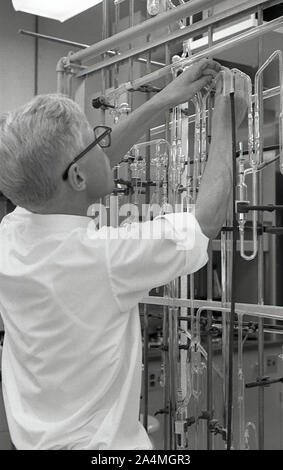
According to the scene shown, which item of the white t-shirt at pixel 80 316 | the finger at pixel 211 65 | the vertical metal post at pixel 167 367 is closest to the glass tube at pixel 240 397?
the vertical metal post at pixel 167 367

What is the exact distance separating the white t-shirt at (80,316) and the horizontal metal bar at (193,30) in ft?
2.34

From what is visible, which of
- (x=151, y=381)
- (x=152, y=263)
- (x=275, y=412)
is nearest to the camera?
(x=152, y=263)

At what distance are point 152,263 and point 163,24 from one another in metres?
0.89

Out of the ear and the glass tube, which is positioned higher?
the ear

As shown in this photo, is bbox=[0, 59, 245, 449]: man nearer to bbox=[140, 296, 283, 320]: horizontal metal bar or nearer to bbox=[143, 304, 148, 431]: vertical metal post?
bbox=[140, 296, 283, 320]: horizontal metal bar

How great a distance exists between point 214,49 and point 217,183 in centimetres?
59

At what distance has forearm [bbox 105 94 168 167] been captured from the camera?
1.47 metres

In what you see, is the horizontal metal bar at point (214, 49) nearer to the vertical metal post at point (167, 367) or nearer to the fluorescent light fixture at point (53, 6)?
the vertical metal post at point (167, 367)

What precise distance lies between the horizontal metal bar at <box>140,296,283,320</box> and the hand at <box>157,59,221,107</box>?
0.59 metres

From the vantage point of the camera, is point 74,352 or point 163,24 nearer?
point 74,352

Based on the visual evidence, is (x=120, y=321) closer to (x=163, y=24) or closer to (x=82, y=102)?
(x=163, y=24)

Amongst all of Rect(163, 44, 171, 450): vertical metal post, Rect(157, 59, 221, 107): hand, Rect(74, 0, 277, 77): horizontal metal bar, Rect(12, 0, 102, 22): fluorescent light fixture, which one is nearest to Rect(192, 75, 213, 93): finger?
Rect(157, 59, 221, 107): hand
